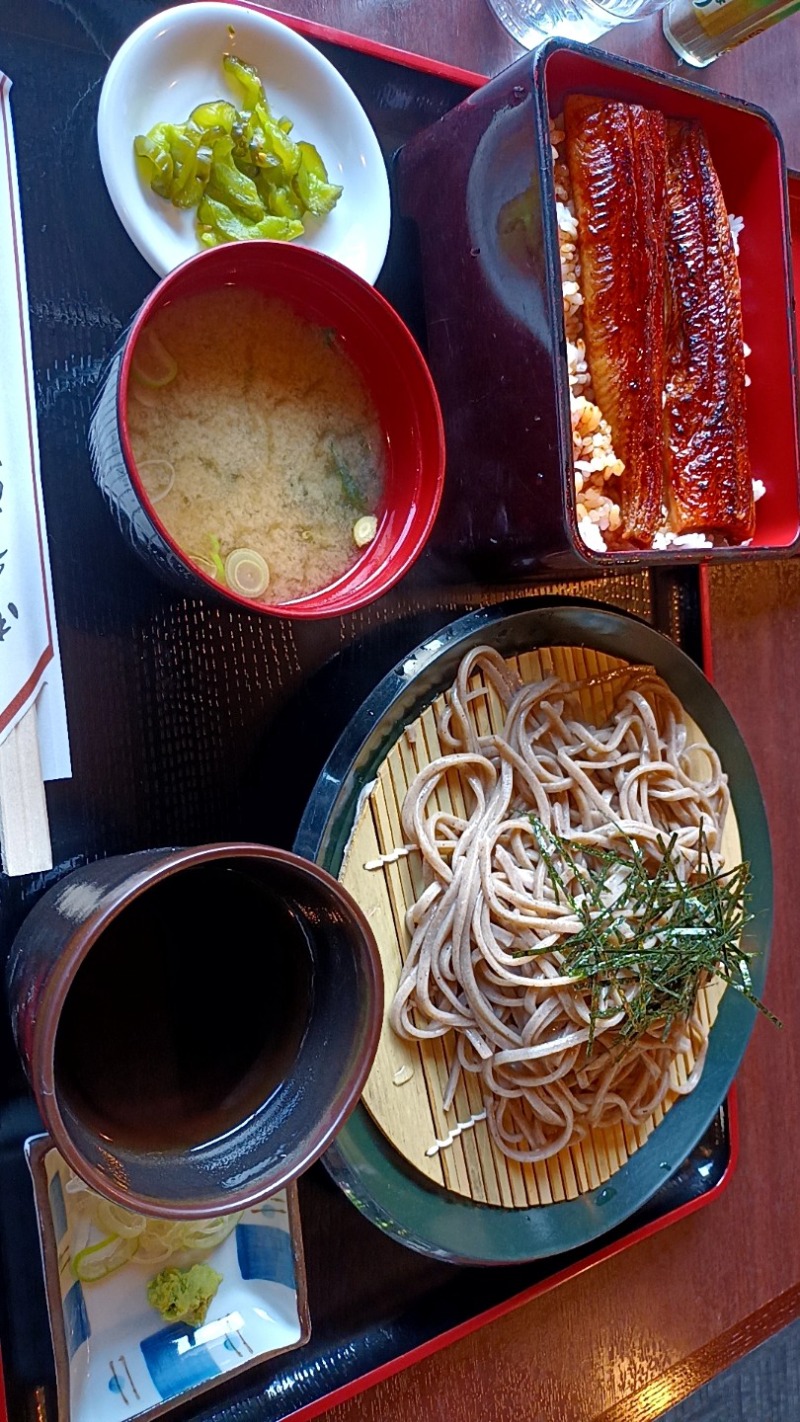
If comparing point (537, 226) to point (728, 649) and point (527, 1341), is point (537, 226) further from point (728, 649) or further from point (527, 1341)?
point (527, 1341)

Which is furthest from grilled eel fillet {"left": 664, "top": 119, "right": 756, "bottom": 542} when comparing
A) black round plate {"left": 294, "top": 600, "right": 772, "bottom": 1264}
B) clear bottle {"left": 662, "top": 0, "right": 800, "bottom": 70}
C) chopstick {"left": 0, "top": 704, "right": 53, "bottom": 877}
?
chopstick {"left": 0, "top": 704, "right": 53, "bottom": 877}

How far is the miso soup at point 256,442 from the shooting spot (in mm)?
1138

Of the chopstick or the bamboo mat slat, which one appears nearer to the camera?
the chopstick

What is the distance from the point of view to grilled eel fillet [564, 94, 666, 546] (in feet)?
4.24

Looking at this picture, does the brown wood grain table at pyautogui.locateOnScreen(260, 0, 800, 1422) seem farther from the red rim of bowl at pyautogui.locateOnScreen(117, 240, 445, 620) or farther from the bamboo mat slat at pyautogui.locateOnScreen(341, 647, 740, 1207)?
the red rim of bowl at pyautogui.locateOnScreen(117, 240, 445, 620)

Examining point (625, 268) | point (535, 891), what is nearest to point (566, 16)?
point (625, 268)

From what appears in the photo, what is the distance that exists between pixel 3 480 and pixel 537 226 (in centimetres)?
62

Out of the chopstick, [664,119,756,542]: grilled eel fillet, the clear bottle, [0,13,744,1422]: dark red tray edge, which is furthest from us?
the clear bottle

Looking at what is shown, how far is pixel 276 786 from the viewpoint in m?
1.31

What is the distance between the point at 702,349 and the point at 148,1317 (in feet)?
4.35

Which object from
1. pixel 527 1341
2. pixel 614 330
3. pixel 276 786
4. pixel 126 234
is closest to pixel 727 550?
pixel 614 330

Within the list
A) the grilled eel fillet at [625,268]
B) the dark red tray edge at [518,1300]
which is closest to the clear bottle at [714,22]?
the grilled eel fillet at [625,268]

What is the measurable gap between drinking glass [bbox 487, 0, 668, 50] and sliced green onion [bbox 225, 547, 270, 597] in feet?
2.83

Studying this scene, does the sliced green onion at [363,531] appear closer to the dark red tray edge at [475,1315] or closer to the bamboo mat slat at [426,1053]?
the bamboo mat slat at [426,1053]
